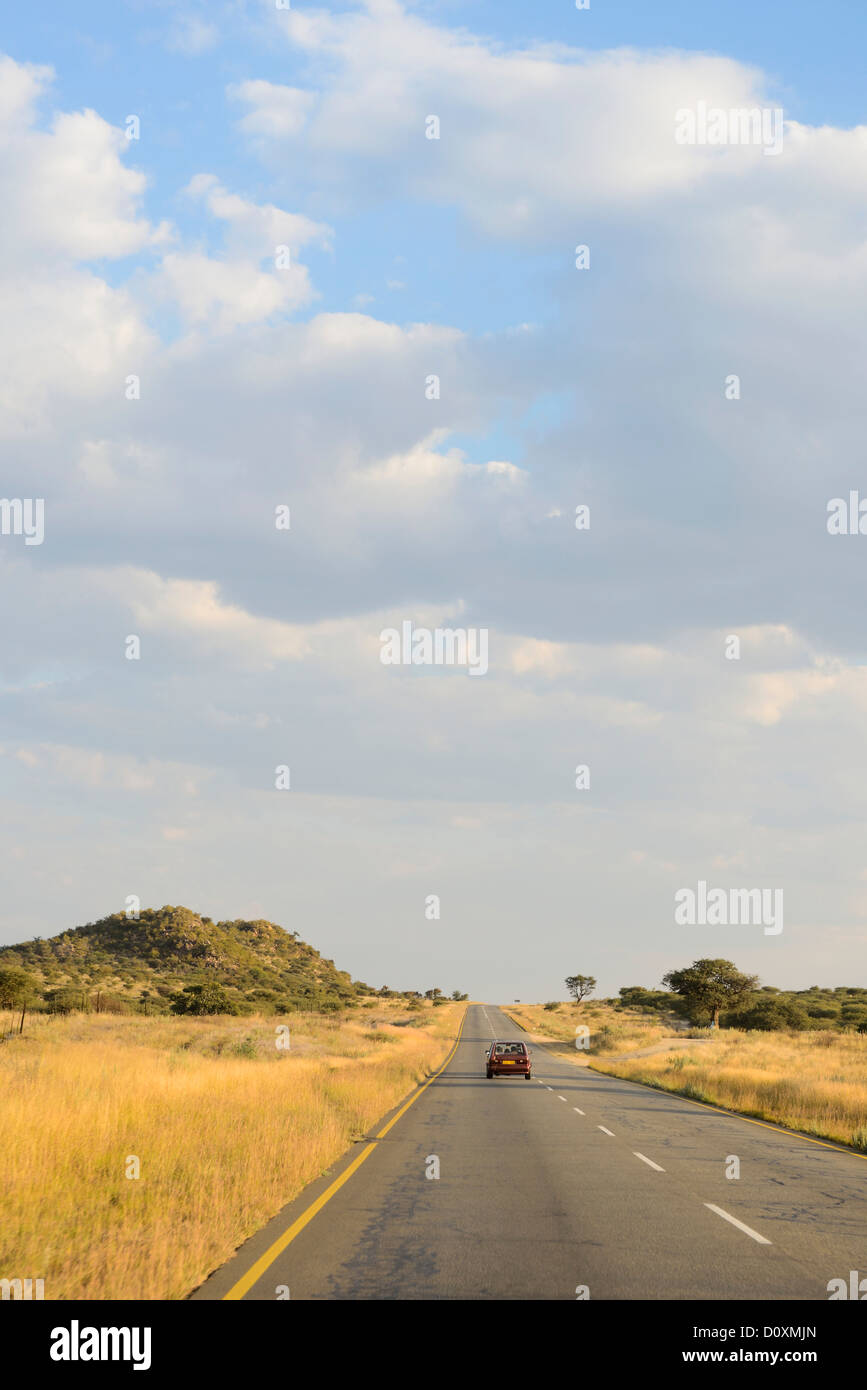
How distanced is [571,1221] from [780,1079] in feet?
69.6

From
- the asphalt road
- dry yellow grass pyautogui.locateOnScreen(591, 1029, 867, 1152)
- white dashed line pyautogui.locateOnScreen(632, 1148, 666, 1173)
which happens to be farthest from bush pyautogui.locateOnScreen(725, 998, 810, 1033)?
white dashed line pyautogui.locateOnScreen(632, 1148, 666, 1173)

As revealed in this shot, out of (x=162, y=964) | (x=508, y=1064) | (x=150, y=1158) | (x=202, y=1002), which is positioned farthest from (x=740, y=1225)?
Result: (x=162, y=964)

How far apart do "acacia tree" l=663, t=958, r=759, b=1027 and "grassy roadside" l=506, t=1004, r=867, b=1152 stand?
40.9 ft

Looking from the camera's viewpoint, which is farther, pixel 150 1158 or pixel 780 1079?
pixel 780 1079

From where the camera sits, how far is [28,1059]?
878 inches

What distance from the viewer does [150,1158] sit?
1148 centimetres

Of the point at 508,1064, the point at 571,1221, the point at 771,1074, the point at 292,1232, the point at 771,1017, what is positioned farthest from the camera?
the point at 771,1017

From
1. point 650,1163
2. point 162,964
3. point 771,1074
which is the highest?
point 650,1163

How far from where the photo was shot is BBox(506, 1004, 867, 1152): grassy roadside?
75.2 ft

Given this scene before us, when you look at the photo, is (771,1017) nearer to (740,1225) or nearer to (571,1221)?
(740,1225)

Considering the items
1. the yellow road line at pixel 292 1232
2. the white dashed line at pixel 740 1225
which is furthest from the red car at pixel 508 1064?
the white dashed line at pixel 740 1225

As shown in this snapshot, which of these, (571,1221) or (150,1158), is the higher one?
(150,1158)
